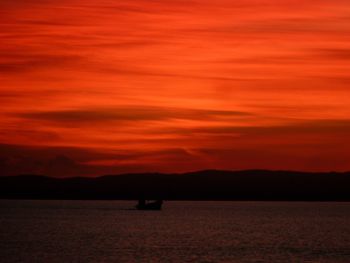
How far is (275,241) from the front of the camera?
387ft

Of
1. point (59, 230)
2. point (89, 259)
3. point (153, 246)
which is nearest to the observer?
point (89, 259)

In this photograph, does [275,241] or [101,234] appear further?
[101,234]

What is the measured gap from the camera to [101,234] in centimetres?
13350

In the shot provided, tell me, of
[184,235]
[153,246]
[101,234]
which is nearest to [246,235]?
[184,235]

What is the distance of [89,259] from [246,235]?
1892 inches

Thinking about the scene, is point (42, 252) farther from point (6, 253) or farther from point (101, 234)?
point (101, 234)

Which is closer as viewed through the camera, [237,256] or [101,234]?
[237,256]

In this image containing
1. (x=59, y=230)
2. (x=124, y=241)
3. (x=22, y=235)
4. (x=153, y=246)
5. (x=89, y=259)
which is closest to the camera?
(x=89, y=259)

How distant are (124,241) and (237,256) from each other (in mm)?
25955

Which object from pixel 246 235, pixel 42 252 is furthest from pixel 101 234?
pixel 42 252

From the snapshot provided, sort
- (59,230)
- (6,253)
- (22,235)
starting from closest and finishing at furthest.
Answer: (6,253), (22,235), (59,230)

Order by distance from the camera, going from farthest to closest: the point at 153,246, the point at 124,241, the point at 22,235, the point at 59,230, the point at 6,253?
the point at 59,230 < the point at 22,235 < the point at 124,241 < the point at 153,246 < the point at 6,253

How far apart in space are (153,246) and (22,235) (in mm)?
30163

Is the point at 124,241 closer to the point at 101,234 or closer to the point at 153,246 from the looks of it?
the point at 153,246
